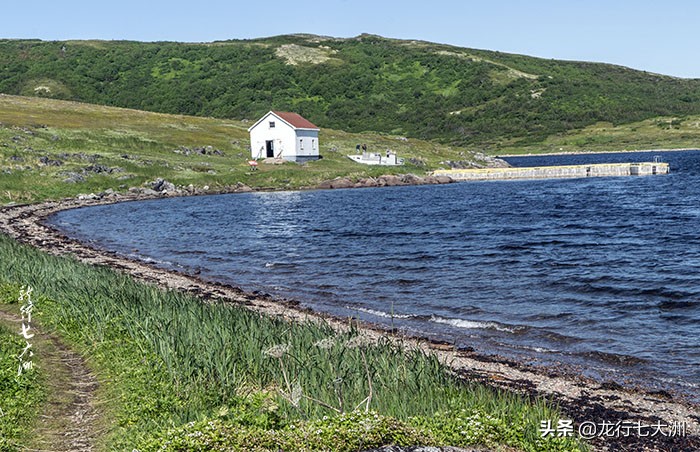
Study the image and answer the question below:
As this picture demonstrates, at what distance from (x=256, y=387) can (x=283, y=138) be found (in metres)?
88.2

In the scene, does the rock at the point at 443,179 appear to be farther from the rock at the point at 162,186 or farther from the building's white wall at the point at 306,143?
the rock at the point at 162,186

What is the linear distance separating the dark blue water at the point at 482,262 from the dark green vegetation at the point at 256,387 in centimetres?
598

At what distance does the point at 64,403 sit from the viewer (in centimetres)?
1233

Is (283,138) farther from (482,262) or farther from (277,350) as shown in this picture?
(277,350)

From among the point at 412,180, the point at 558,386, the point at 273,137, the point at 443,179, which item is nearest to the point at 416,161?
the point at 443,179

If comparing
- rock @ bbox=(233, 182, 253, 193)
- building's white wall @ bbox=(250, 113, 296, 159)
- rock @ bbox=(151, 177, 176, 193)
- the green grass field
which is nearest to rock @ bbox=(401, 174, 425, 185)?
building's white wall @ bbox=(250, 113, 296, 159)

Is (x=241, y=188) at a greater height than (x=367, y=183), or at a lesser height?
greater

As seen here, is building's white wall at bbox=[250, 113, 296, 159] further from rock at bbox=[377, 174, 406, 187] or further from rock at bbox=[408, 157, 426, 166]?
rock at bbox=[408, 157, 426, 166]

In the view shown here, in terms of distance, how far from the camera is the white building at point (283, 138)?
3883 inches

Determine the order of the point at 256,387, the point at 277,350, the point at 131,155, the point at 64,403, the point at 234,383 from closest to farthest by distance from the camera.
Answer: the point at 277,350 → the point at 64,403 → the point at 234,383 → the point at 256,387 → the point at 131,155

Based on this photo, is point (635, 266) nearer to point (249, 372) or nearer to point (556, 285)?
point (556, 285)

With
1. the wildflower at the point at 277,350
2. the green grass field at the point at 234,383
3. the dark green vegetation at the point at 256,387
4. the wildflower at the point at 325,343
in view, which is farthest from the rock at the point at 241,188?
the wildflower at the point at 277,350

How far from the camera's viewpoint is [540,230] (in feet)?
149

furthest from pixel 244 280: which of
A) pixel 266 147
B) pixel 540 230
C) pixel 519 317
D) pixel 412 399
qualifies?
pixel 266 147
